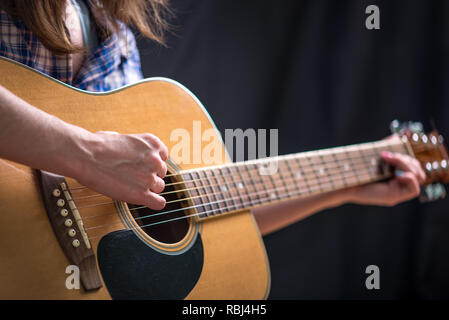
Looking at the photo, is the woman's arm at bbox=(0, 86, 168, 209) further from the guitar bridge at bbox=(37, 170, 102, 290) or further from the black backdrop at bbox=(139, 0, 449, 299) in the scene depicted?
the black backdrop at bbox=(139, 0, 449, 299)

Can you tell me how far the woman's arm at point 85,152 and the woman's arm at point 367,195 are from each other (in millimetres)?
499

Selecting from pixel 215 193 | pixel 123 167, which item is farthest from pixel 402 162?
pixel 123 167

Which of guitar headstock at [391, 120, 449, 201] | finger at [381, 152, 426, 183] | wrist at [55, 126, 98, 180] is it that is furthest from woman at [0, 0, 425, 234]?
guitar headstock at [391, 120, 449, 201]

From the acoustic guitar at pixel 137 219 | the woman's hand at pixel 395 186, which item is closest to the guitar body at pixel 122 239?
the acoustic guitar at pixel 137 219

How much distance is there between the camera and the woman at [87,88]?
0.58 meters

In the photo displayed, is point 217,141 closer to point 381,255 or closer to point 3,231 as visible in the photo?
point 3,231

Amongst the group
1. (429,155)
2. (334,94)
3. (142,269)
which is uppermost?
(334,94)

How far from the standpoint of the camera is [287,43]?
1569 millimetres

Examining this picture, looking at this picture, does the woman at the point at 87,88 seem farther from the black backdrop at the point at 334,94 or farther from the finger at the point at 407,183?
the black backdrop at the point at 334,94

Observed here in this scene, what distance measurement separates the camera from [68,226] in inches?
24.9

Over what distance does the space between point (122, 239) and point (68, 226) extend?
3.8 inches

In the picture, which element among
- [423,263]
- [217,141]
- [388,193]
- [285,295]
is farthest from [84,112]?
[423,263]

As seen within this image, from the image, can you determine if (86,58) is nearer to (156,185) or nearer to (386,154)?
(156,185)

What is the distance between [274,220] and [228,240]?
0.94 feet
